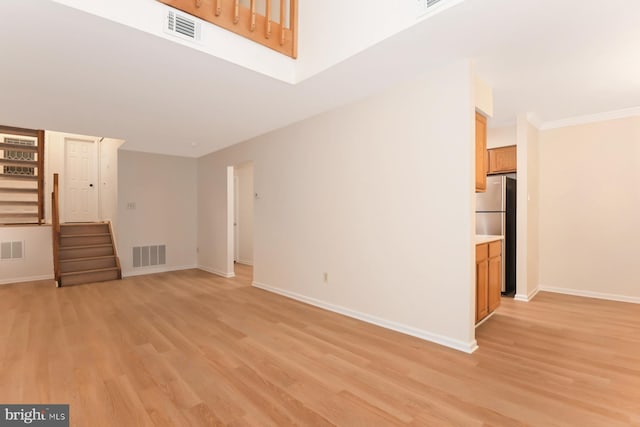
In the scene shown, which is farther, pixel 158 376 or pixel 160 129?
pixel 160 129

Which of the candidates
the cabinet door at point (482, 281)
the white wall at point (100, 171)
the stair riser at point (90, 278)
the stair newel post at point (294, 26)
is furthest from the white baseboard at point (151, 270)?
the cabinet door at point (482, 281)

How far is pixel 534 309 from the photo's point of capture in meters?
3.87

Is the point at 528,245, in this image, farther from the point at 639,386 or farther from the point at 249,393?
the point at 249,393

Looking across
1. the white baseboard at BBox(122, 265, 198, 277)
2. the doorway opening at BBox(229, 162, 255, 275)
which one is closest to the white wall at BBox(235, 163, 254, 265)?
the doorway opening at BBox(229, 162, 255, 275)

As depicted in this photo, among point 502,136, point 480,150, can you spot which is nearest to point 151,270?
point 480,150

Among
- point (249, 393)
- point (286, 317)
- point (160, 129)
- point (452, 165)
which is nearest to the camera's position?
point (249, 393)

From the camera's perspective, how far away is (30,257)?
5762mm

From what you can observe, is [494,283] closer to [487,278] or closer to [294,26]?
[487,278]

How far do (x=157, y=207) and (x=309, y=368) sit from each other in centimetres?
→ 553

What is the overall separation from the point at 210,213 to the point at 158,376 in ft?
14.9

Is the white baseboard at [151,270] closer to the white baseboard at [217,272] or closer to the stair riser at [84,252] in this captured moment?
the white baseboard at [217,272]

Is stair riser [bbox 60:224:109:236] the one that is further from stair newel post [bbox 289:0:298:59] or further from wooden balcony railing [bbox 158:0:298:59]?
stair newel post [bbox 289:0:298:59]

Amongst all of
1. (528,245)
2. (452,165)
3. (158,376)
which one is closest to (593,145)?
(528,245)

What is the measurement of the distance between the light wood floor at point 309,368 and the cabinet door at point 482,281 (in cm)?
21
